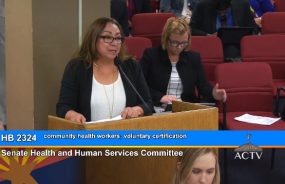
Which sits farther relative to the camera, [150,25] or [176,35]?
[150,25]

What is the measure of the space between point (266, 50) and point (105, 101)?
2.68 m

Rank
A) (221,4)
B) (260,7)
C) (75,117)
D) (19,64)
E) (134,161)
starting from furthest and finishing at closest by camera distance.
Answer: (260,7)
(221,4)
(19,64)
(75,117)
(134,161)

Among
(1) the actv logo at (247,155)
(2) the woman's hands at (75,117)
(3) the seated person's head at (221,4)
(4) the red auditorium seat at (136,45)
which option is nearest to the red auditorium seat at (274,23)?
(3) the seated person's head at (221,4)

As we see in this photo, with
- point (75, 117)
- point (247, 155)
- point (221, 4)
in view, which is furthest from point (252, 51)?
point (247, 155)

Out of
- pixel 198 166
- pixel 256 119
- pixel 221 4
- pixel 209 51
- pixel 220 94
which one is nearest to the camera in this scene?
pixel 198 166

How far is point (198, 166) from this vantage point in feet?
4.95

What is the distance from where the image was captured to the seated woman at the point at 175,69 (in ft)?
11.5

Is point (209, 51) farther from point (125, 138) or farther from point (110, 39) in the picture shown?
point (125, 138)

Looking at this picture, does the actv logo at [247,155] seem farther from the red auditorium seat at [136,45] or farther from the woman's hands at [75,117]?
the red auditorium seat at [136,45]

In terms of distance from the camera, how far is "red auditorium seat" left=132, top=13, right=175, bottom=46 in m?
5.25

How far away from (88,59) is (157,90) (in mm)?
1151

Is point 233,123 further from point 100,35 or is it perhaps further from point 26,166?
point 26,166

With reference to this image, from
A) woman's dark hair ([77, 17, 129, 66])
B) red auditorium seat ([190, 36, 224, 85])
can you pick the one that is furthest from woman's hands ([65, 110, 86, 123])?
red auditorium seat ([190, 36, 224, 85])

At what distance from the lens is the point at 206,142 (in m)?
1.54
